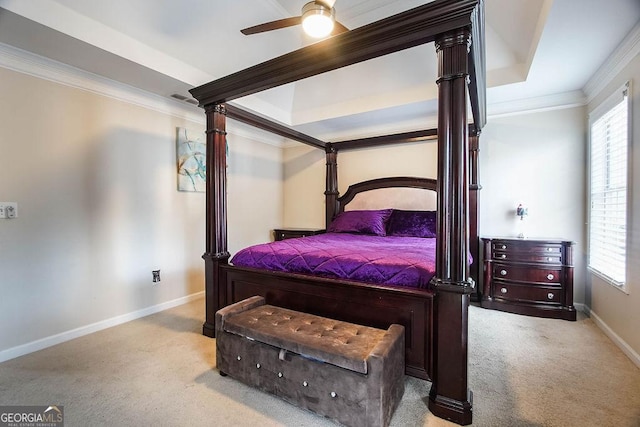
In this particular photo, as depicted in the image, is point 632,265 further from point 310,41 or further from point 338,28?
point 310,41

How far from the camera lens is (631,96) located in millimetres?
2271

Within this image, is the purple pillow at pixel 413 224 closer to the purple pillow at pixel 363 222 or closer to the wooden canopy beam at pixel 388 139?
the purple pillow at pixel 363 222

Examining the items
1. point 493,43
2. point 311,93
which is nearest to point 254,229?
point 311,93

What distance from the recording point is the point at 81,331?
2643 millimetres

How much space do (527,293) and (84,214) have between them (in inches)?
180

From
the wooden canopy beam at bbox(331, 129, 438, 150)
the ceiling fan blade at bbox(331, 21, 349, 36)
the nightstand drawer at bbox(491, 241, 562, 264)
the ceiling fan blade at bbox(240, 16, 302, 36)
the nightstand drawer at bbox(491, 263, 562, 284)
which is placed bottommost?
the nightstand drawer at bbox(491, 263, 562, 284)

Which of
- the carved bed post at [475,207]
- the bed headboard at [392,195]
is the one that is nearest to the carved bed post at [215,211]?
the bed headboard at [392,195]

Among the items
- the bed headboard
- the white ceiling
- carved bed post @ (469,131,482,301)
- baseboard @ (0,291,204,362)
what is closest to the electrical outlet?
baseboard @ (0,291,204,362)

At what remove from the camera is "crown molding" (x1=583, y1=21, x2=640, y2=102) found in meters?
2.17

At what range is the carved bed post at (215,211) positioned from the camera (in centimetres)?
258

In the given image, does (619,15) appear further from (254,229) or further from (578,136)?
(254,229)

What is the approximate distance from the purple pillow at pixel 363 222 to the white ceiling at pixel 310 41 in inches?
53.0

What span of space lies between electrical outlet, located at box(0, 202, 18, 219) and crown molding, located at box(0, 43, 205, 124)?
42.0 inches

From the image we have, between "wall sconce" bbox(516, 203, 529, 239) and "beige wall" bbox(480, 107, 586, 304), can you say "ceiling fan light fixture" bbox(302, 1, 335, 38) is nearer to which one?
"beige wall" bbox(480, 107, 586, 304)
